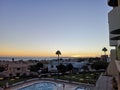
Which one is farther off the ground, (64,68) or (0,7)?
(0,7)

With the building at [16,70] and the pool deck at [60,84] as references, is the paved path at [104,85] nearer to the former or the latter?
the pool deck at [60,84]

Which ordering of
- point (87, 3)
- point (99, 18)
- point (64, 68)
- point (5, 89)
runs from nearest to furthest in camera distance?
point (87, 3) → point (99, 18) → point (5, 89) → point (64, 68)

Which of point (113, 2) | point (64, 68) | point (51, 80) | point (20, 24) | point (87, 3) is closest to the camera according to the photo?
point (113, 2)

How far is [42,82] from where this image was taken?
32219 mm

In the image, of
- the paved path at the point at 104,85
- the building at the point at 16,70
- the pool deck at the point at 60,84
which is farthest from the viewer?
the building at the point at 16,70

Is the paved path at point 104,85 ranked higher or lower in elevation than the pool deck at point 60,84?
higher

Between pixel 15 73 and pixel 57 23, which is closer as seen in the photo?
pixel 57 23

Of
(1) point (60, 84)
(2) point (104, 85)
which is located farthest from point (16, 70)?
(2) point (104, 85)

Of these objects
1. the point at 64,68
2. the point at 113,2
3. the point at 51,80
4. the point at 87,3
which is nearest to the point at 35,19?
the point at 87,3

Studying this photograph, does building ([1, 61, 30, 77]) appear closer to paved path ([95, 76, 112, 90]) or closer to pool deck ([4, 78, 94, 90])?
pool deck ([4, 78, 94, 90])

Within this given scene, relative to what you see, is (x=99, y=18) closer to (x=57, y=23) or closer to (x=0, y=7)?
(x=57, y=23)

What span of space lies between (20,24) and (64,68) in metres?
18.7

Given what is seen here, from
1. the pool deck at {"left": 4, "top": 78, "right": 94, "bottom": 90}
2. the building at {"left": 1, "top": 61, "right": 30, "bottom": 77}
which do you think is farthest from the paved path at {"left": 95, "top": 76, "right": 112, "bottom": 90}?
the building at {"left": 1, "top": 61, "right": 30, "bottom": 77}

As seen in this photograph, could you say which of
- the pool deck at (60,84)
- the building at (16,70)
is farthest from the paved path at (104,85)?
the building at (16,70)
